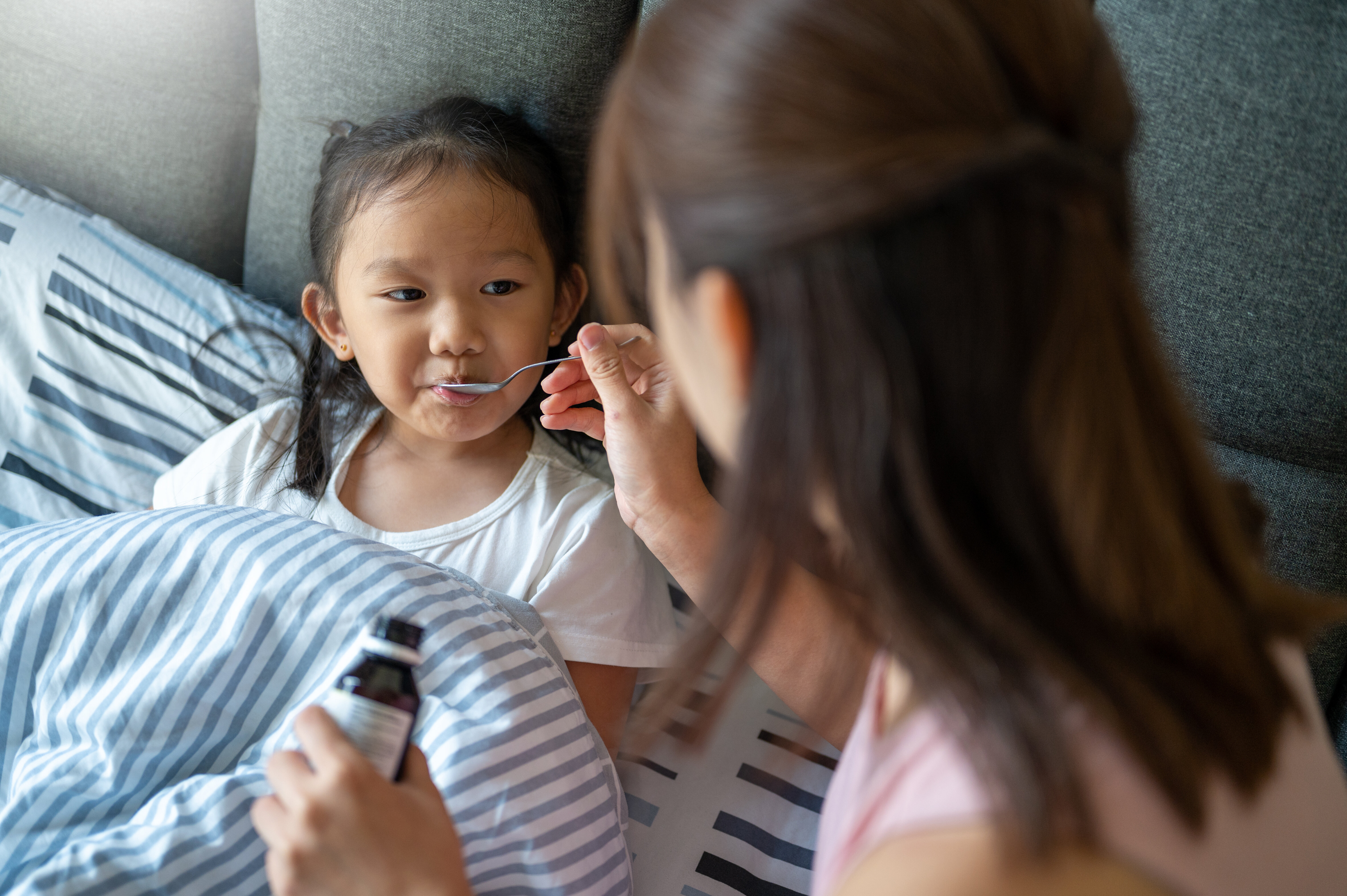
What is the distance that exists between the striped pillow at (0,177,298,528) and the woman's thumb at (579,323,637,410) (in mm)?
627

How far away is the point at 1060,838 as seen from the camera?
0.47 m

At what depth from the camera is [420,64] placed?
1.27 meters

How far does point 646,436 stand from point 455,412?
305mm

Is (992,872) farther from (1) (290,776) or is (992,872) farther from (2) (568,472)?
(2) (568,472)

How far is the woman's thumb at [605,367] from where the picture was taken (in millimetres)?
964

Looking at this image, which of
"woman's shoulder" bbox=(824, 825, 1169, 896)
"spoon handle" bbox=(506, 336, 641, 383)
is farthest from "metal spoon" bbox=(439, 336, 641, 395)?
"woman's shoulder" bbox=(824, 825, 1169, 896)

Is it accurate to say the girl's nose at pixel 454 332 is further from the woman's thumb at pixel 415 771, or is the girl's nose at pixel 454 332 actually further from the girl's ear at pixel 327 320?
the woman's thumb at pixel 415 771

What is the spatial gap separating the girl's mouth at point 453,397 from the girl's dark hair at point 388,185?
16 cm

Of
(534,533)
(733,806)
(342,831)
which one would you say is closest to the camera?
(342,831)

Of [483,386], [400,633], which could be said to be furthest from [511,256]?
[400,633]

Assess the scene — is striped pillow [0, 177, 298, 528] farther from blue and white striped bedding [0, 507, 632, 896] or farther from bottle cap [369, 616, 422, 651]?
bottle cap [369, 616, 422, 651]

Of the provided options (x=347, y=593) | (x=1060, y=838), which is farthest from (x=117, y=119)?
(x=1060, y=838)

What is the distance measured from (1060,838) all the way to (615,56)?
109cm

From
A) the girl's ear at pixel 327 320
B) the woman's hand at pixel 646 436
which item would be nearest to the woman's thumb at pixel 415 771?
the woman's hand at pixel 646 436
